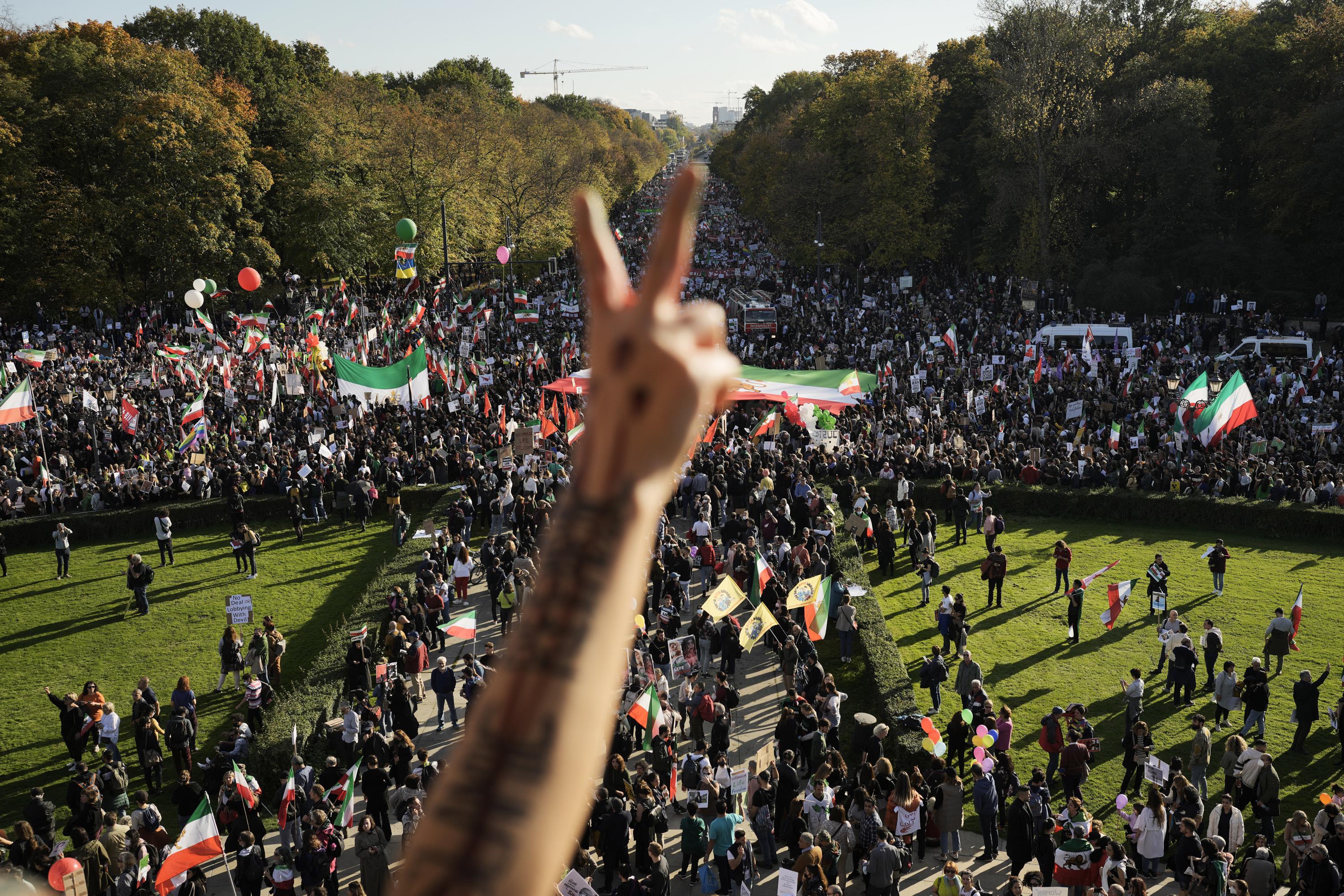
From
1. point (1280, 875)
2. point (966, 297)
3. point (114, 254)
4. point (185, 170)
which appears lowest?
point (1280, 875)

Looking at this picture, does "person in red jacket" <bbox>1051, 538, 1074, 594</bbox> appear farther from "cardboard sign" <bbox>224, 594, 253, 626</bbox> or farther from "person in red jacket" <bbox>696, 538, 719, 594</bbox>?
"cardboard sign" <bbox>224, 594, 253, 626</bbox>

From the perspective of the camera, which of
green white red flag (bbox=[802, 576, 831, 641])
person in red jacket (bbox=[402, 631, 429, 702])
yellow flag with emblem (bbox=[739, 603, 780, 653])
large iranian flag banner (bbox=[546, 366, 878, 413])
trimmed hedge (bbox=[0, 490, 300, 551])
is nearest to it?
yellow flag with emblem (bbox=[739, 603, 780, 653])

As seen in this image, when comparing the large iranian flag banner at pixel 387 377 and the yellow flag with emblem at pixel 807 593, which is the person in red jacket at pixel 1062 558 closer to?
the yellow flag with emblem at pixel 807 593

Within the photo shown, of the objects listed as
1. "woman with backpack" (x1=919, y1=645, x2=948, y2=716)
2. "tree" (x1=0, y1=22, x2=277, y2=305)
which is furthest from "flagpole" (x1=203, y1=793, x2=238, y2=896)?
"tree" (x1=0, y1=22, x2=277, y2=305)

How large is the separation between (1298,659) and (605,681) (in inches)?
752

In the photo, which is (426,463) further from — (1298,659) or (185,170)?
(185,170)

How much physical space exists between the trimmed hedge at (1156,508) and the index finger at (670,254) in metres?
25.0

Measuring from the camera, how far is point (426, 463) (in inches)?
1091

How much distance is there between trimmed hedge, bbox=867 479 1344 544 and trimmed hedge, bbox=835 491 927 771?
621cm

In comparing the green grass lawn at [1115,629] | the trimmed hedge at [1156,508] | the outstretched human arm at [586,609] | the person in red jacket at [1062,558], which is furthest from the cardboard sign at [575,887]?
the trimmed hedge at [1156,508]

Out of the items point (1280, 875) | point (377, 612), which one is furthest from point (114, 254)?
point (1280, 875)

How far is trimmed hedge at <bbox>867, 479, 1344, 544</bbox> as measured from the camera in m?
23.4

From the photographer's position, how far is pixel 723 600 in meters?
15.1

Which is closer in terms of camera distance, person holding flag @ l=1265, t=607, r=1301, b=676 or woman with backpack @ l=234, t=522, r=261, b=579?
person holding flag @ l=1265, t=607, r=1301, b=676
